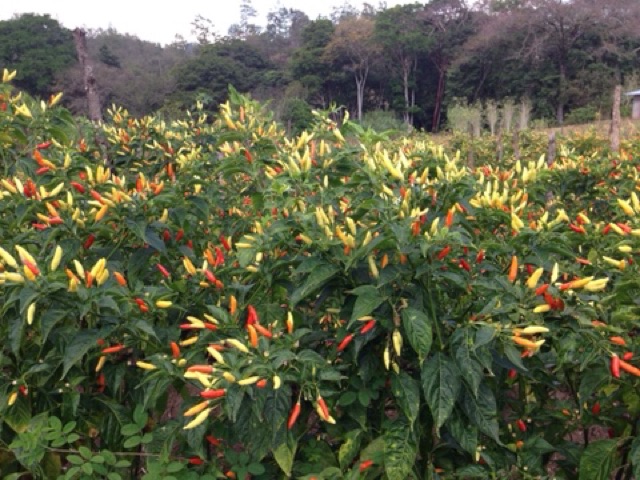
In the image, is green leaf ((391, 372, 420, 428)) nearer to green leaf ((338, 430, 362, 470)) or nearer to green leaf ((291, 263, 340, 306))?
green leaf ((338, 430, 362, 470))

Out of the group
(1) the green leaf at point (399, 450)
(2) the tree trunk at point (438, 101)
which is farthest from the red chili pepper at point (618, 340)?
(2) the tree trunk at point (438, 101)

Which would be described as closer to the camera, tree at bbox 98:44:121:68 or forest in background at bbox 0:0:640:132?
forest in background at bbox 0:0:640:132

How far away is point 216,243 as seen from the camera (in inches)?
103

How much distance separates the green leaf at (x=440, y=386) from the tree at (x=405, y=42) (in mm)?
36714

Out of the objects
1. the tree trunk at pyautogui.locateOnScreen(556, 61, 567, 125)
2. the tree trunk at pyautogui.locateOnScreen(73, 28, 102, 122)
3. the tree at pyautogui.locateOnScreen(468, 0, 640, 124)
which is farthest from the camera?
the tree at pyautogui.locateOnScreen(468, 0, 640, 124)

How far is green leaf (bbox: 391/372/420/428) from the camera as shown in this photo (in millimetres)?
1568

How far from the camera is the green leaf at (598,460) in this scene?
65.8 inches

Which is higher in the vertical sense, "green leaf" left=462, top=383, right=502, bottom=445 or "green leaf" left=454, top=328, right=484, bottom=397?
"green leaf" left=454, top=328, right=484, bottom=397

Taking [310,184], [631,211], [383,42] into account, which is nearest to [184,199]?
[310,184]

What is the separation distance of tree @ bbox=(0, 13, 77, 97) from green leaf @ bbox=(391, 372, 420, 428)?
4155cm

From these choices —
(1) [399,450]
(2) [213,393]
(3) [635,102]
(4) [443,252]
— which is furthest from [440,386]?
(3) [635,102]

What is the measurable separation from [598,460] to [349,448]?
71 cm

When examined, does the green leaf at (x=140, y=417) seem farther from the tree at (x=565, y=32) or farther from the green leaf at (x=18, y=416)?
the tree at (x=565, y=32)

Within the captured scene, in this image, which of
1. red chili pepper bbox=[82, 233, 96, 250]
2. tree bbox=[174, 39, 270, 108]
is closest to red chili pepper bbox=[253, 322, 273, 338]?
red chili pepper bbox=[82, 233, 96, 250]
